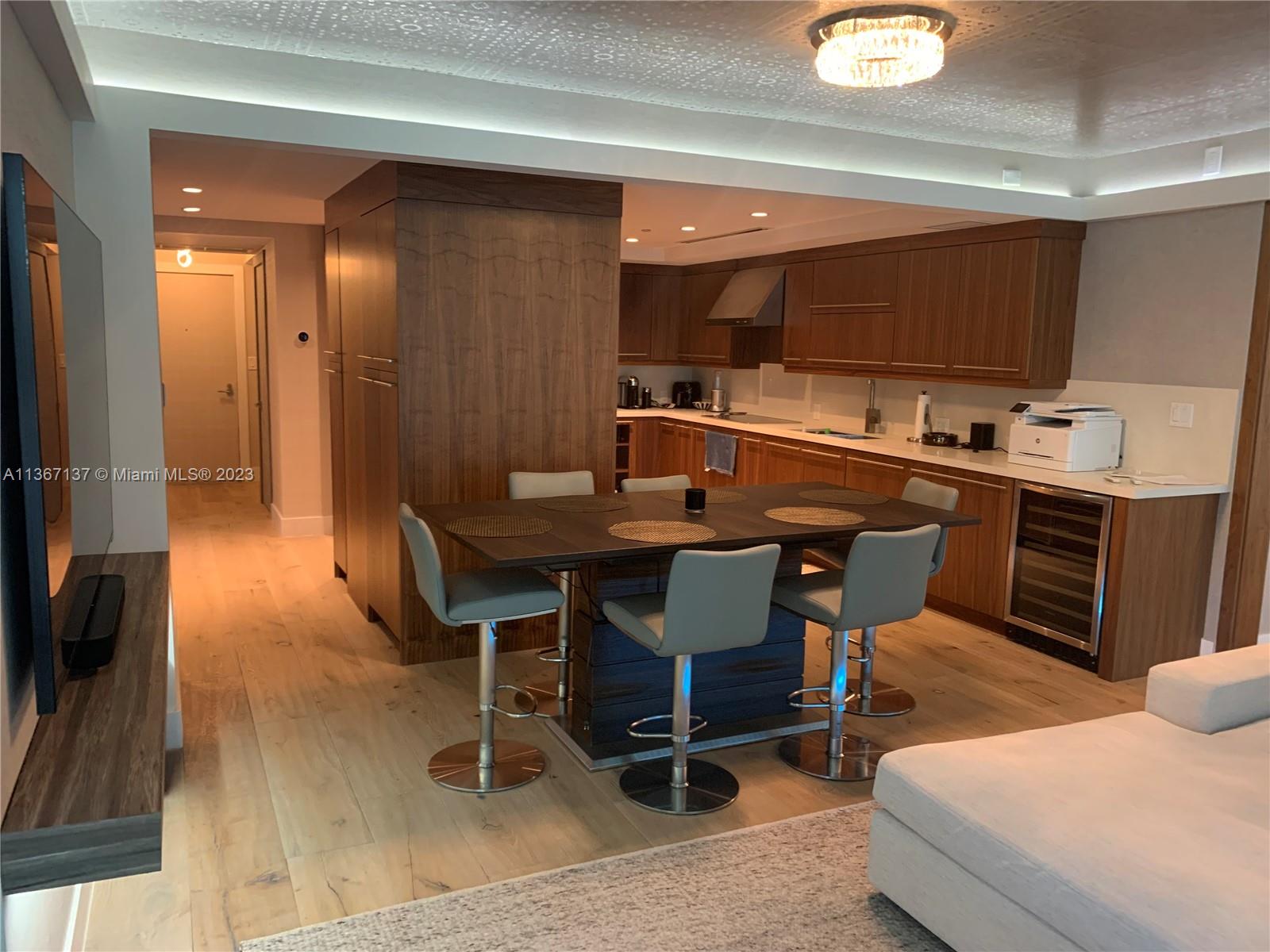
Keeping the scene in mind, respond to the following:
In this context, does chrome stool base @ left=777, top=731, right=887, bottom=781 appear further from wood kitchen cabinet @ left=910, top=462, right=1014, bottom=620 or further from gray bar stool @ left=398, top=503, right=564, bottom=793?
wood kitchen cabinet @ left=910, top=462, right=1014, bottom=620

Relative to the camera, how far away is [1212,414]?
179 inches

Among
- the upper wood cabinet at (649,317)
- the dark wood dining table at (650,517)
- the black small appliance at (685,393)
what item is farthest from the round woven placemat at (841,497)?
the black small appliance at (685,393)

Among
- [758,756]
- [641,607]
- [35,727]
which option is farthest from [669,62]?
[35,727]

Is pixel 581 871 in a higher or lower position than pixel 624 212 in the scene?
lower

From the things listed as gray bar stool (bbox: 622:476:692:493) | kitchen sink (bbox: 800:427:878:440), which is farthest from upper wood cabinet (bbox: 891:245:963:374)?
gray bar stool (bbox: 622:476:692:493)

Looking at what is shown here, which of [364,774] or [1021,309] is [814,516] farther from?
[1021,309]

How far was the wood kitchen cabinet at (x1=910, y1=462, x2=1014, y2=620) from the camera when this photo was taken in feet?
16.2

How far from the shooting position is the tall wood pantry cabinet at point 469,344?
166 inches

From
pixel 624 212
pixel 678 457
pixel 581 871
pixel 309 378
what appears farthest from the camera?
pixel 678 457

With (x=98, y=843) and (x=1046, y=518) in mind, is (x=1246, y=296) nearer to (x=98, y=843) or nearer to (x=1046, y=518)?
(x=1046, y=518)

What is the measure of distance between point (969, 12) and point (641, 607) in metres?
2.17

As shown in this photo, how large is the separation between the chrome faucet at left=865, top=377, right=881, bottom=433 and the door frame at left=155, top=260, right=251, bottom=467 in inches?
246

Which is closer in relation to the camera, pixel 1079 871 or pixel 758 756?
pixel 1079 871

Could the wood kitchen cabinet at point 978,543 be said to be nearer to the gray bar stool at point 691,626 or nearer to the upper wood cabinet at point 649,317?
the gray bar stool at point 691,626
